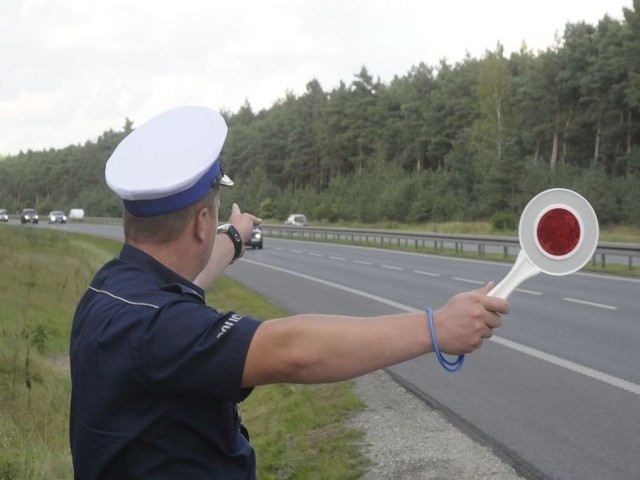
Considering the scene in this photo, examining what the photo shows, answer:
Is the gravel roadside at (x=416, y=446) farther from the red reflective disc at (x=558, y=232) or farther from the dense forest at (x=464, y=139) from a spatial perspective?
the dense forest at (x=464, y=139)

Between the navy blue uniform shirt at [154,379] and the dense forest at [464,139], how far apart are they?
43.4 m

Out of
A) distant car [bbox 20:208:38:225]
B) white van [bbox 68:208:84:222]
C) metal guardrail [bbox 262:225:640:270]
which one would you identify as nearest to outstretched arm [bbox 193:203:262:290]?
metal guardrail [bbox 262:225:640:270]

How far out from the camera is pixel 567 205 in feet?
7.01

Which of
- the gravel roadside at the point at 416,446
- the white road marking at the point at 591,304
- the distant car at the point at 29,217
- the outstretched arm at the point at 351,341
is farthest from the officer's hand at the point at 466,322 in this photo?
the distant car at the point at 29,217

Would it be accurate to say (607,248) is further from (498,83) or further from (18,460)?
(498,83)

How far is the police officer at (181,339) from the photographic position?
1967mm

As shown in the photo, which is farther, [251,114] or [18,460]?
[251,114]

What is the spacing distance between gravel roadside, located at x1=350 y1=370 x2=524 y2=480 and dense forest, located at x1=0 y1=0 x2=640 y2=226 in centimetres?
3740

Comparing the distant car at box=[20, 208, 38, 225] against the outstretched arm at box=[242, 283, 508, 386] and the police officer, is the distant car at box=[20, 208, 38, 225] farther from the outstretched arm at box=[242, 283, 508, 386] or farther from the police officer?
the outstretched arm at box=[242, 283, 508, 386]

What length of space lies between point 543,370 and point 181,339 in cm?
924

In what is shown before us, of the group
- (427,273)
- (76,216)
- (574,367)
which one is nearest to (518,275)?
(574,367)

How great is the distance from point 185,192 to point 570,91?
73.6 meters

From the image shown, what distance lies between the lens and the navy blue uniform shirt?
1.96 meters

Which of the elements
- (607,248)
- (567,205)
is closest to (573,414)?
(567,205)
